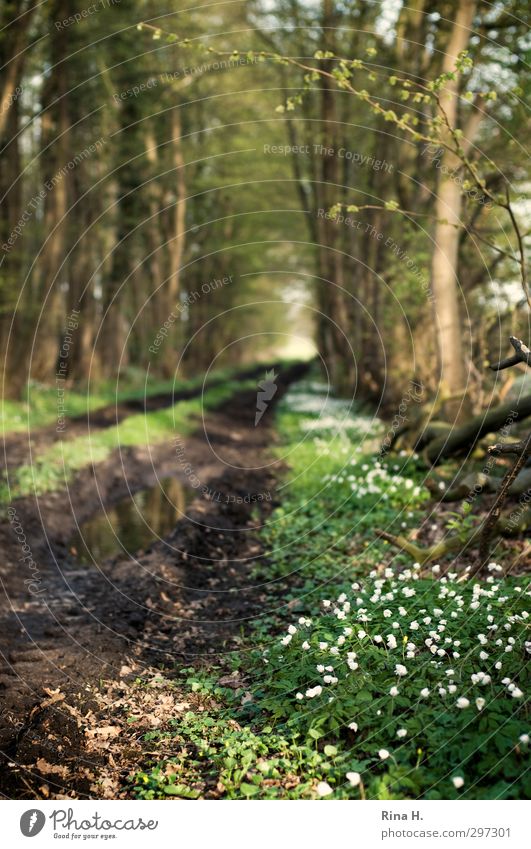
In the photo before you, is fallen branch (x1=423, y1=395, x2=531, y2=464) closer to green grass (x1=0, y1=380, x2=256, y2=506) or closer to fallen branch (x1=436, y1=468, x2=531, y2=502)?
fallen branch (x1=436, y1=468, x2=531, y2=502)

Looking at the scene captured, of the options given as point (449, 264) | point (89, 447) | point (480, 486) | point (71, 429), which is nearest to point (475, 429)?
point (480, 486)

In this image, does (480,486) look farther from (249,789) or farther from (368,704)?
(249,789)

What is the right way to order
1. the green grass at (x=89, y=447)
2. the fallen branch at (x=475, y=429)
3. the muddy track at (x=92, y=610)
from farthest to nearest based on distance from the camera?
the green grass at (x=89, y=447) < the fallen branch at (x=475, y=429) < the muddy track at (x=92, y=610)

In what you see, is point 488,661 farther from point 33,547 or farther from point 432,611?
point 33,547

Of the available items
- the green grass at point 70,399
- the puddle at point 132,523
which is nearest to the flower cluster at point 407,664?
the puddle at point 132,523

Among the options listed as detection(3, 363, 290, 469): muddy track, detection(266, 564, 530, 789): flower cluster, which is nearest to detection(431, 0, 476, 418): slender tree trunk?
detection(266, 564, 530, 789): flower cluster

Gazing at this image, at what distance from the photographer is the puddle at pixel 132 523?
10.6m

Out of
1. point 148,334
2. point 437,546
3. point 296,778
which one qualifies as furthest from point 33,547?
point 148,334

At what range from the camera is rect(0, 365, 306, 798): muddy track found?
5029 millimetres

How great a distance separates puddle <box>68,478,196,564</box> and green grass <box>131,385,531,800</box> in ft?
12.3

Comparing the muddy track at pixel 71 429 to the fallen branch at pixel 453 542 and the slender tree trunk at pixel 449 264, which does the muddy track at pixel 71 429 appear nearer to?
the fallen branch at pixel 453 542

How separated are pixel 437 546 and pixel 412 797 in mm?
3855

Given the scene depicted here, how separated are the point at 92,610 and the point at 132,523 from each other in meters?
4.29

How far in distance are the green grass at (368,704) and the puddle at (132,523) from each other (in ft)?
12.3
